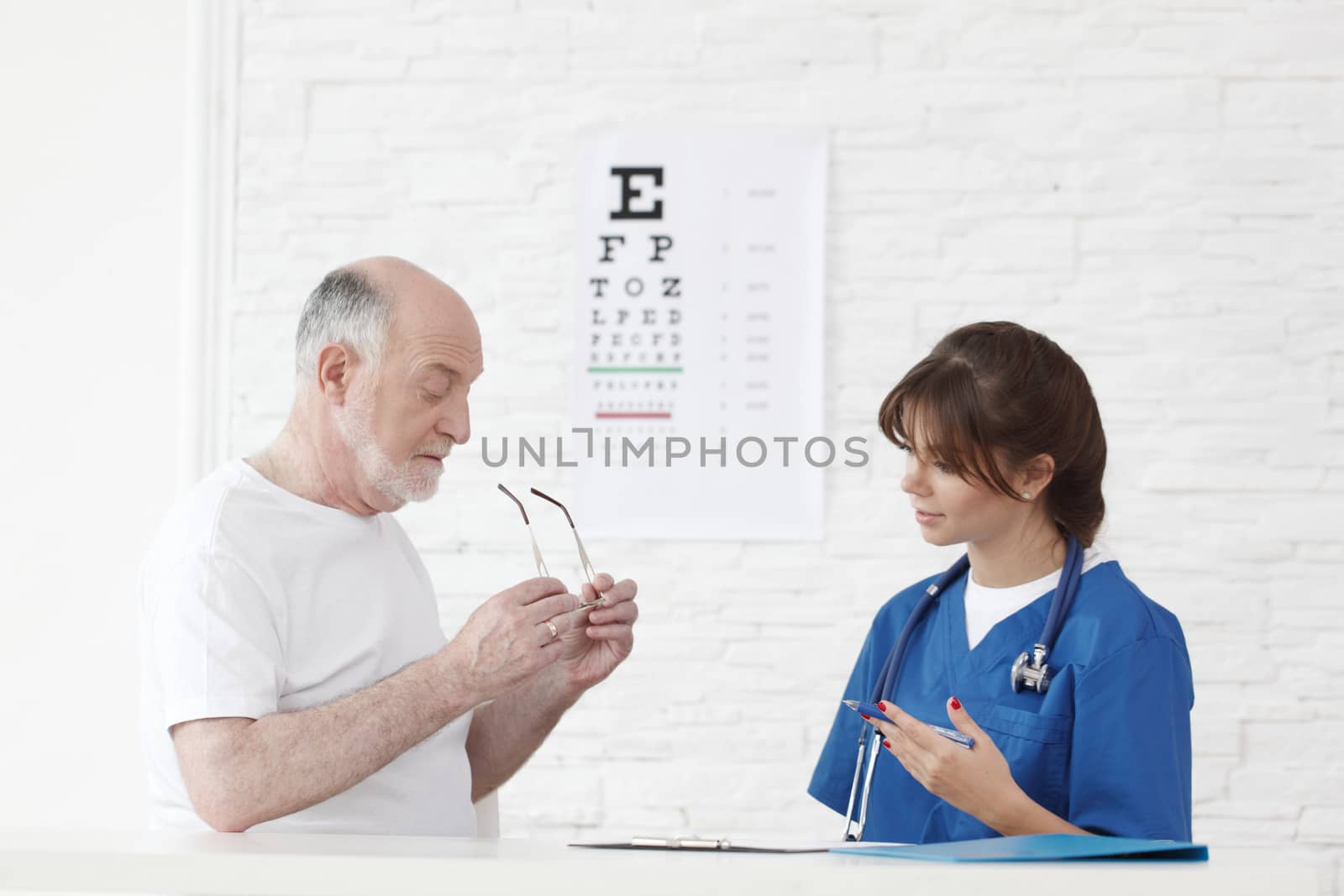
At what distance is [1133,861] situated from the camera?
3.51 ft

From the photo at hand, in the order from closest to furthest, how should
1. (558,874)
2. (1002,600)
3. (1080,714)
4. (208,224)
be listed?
(558,874) < (1080,714) < (1002,600) < (208,224)

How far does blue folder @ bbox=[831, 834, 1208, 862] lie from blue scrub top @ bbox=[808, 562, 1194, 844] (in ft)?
0.86

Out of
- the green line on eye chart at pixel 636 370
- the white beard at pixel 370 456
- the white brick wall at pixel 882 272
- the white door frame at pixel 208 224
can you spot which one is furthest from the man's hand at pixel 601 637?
the white door frame at pixel 208 224

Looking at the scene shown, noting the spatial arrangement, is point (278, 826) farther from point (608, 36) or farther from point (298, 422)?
point (608, 36)

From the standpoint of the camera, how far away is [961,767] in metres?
1.31

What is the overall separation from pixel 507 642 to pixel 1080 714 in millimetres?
689

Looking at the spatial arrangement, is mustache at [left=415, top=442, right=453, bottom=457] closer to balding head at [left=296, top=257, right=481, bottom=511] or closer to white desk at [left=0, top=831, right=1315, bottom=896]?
balding head at [left=296, top=257, right=481, bottom=511]

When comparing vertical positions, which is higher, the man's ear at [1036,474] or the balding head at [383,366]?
the balding head at [383,366]

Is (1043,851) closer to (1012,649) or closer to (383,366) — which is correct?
(1012,649)

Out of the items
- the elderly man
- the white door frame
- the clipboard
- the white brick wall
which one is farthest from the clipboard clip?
the white door frame

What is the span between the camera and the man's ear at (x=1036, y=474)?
5.16 feet

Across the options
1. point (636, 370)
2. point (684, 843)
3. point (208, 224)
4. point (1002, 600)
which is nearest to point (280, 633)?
point (684, 843)

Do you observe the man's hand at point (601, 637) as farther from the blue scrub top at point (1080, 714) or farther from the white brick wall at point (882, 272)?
the white brick wall at point (882, 272)

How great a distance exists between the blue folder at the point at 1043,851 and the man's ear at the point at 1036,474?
1.77ft
